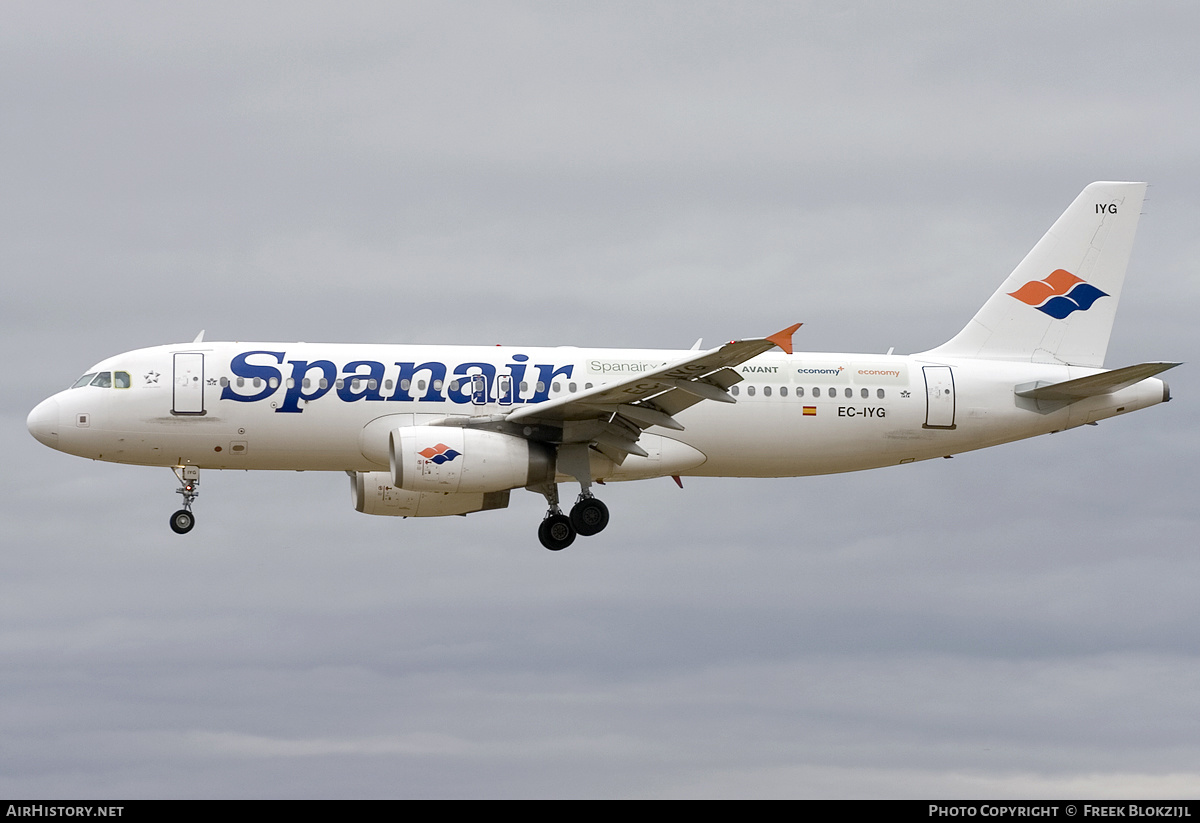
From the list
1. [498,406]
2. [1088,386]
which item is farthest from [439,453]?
[1088,386]

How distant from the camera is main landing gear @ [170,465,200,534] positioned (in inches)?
1481

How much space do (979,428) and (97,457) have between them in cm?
2126

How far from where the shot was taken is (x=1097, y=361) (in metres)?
42.6

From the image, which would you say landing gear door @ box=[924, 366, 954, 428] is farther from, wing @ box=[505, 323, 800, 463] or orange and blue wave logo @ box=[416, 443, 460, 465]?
orange and blue wave logo @ box=[416, 443, 460, 465]

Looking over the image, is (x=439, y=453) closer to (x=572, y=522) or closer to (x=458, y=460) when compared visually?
(x=458, y=460)

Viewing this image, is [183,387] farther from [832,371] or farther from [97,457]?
[832,371]

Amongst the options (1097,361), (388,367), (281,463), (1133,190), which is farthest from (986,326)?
(281,463)

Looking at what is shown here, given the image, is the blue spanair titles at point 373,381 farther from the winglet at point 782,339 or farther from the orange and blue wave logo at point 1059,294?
the orange and blue wave logo at point 1059,294

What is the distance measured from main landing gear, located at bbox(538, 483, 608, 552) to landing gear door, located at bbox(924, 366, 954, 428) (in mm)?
8553

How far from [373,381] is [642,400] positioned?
20.4 feet

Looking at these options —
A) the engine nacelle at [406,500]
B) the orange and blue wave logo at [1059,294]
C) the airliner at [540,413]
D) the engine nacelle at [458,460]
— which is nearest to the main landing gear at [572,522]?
the airliner at [540,413]

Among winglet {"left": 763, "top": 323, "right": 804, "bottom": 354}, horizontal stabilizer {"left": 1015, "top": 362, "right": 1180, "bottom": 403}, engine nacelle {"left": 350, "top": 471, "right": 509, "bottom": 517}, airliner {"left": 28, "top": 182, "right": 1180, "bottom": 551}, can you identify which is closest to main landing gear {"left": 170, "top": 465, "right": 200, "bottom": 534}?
airliner {"left": 28, "top": 182, "right": 1180, "bottom": 551}

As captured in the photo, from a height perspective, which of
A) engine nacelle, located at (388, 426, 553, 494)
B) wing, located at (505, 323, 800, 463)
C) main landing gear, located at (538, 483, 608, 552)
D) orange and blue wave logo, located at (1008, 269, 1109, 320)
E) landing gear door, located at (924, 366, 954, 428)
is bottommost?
main landing gear, located at (538, 483, 608, 552)

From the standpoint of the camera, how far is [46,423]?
37.0 meters
